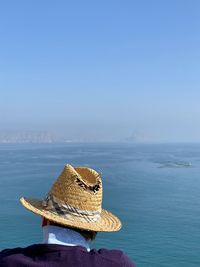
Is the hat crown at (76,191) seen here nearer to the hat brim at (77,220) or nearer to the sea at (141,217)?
the hat brim at (77,220)

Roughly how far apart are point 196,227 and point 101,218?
→ 756 inches

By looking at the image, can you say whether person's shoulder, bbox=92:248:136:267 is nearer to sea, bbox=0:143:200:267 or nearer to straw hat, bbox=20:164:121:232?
straw hat, bbox=20:164:121:232

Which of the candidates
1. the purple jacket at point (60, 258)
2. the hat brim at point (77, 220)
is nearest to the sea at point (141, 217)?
the hat brim at point (77, 220)

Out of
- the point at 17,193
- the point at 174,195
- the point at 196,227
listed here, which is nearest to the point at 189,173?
the point at 174,195

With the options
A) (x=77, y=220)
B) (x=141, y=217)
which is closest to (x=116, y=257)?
(x=77, y=220)

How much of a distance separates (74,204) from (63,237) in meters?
0.11

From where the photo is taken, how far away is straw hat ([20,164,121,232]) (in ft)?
3.85

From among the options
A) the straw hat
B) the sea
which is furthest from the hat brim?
the sea

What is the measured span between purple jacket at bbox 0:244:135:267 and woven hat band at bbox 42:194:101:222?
0.09 meters

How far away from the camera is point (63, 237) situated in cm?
119

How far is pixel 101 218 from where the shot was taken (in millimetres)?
1264

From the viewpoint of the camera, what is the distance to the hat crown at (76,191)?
118cm

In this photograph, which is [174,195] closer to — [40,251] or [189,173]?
[189,173]

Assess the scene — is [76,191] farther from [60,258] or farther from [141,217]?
[141,217]
